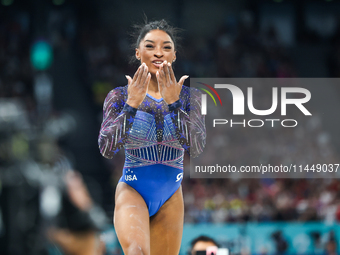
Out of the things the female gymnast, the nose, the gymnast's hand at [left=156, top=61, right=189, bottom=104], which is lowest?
the female gymnast

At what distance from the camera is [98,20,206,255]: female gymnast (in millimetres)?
3074

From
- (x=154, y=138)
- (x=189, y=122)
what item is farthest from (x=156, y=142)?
(x=189, y=122)

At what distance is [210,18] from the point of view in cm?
1105

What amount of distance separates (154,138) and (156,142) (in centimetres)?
3

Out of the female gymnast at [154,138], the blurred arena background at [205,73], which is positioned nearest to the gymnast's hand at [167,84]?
the female gymnast at [154,138]

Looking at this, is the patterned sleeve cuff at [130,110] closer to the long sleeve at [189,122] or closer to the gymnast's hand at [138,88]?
the gymnast's hand at [138,88]

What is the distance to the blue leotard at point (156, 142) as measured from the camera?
3164mm

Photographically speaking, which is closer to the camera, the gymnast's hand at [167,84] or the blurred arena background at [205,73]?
the gymnast's hand at [167,84]

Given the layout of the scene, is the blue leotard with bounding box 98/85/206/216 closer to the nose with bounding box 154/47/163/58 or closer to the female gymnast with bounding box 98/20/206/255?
the female gymnast with bounding box 98/20/206/255

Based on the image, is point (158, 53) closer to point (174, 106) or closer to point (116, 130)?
point (174, 106)

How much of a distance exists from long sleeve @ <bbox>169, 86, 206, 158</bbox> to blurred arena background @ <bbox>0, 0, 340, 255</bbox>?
3.46 meters

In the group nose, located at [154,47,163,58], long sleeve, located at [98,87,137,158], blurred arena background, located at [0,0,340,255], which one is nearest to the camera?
long sleeve, located at [98,87,137,158]

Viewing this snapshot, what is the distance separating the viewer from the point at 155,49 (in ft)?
11.0

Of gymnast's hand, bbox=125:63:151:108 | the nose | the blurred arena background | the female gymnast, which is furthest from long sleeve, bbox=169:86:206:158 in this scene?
the blurred arena background
